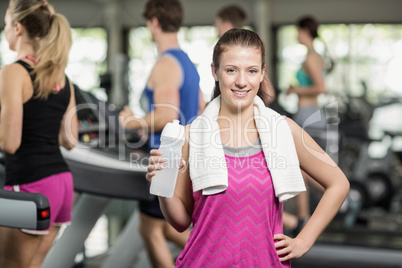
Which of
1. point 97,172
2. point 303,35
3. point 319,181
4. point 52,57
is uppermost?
point 303,35

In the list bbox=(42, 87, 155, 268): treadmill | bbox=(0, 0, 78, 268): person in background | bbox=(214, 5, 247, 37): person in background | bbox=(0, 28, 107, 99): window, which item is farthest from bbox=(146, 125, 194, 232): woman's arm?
bbox=(0, 28, 107, 99): window

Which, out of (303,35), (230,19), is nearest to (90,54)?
(303,35)

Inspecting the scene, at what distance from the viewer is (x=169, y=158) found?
1215 millimetres

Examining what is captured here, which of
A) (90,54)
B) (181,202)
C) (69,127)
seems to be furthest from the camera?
(90,54)

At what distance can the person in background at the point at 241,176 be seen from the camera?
4.12ft

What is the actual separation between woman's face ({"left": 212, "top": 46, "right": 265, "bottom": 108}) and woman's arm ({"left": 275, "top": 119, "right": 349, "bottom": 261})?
13 cm

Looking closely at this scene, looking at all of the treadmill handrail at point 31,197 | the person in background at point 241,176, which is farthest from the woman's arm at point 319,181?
the treadmill handrail at point 31,197

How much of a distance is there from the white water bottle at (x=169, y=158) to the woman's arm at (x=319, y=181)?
11.1 inches

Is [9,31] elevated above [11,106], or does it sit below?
above

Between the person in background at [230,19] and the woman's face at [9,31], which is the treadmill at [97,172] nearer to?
the woman's face at [9,31]

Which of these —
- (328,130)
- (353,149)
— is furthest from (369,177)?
(328,130)

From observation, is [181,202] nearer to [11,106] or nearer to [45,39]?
[11,106]

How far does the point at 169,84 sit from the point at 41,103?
2.10 ft

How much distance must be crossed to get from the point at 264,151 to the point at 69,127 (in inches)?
34.0
